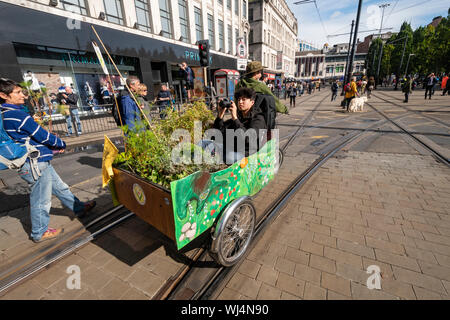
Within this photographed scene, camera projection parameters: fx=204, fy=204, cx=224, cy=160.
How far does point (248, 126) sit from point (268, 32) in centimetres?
4355

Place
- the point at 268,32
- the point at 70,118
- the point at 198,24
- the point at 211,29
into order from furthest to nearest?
1. the point at 268,32
2. the point at 211,29
3. the point at 198,24
4. the point at 70,118

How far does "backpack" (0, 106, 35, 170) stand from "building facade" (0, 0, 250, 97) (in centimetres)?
769

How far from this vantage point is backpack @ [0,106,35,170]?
2.28m

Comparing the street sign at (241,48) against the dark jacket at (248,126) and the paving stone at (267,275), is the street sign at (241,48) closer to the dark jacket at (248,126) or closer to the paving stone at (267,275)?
the dark jacket at (248,126)

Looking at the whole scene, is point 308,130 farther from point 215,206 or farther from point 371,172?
point 215,206

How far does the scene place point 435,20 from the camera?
7062 cm

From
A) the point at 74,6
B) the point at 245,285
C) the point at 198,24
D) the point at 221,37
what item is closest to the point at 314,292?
the point at 245,285

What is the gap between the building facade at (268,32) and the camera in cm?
3558

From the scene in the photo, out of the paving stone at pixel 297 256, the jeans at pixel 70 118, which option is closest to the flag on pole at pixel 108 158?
the paving stone at pixel 297 256

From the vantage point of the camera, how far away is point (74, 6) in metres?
10.5

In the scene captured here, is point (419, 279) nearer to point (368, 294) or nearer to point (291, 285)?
point (368, 294)

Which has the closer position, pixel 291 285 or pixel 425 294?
pixel 425 294
